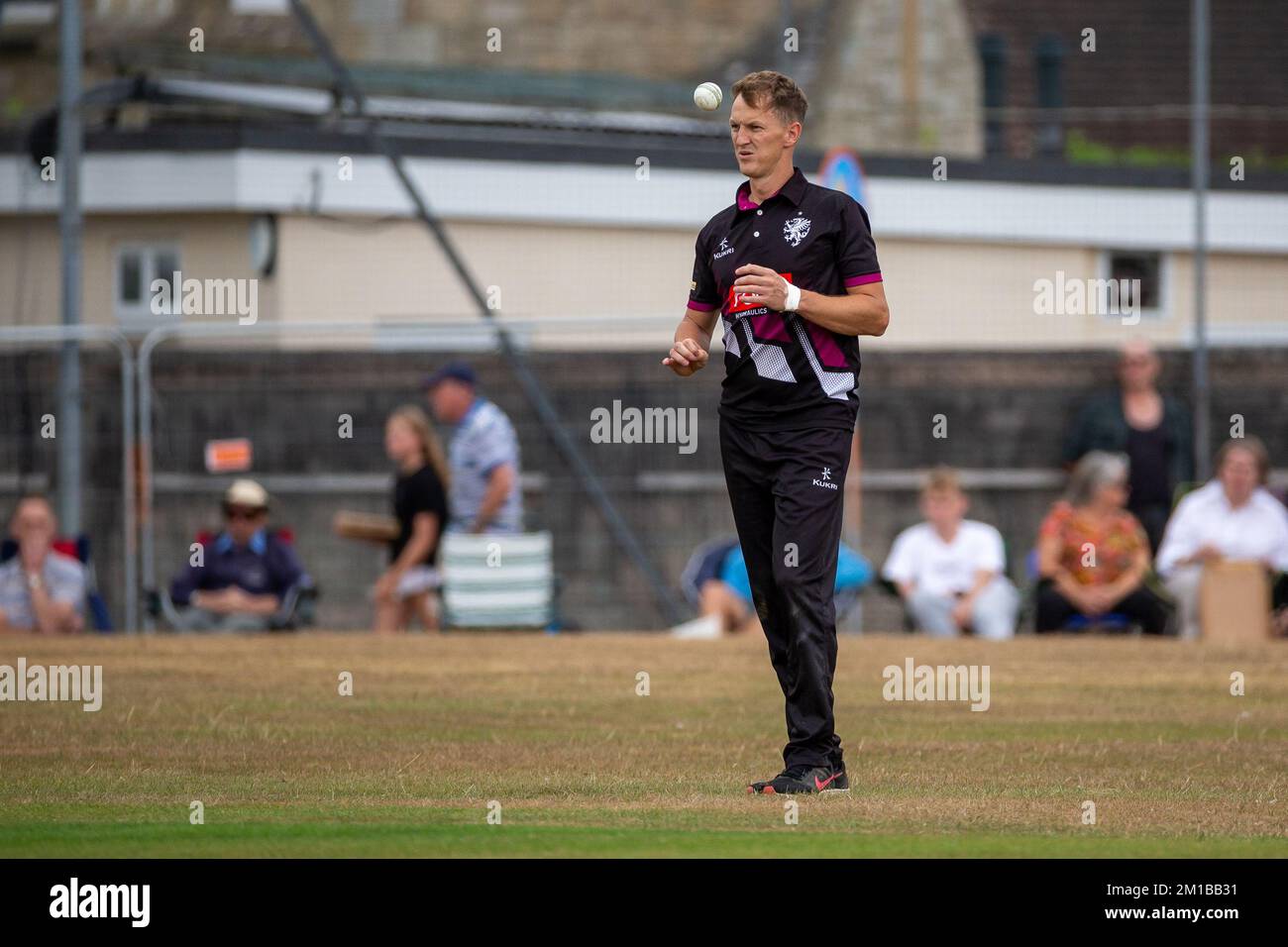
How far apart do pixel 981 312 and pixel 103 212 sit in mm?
8701

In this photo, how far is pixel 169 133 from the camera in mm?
22766

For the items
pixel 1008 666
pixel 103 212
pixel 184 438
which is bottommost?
pixel 1008 666

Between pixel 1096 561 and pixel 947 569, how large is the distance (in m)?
0.98

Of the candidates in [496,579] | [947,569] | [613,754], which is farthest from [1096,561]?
[613,754]

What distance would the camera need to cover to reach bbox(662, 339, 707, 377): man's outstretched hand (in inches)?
316

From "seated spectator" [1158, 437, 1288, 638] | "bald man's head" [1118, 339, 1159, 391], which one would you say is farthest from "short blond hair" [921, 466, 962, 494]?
"bald man's head" [1118, 339, 1159, 391]

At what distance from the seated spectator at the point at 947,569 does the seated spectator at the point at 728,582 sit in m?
0.23

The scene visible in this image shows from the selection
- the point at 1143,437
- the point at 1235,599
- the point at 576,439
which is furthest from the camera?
the point at 576,439

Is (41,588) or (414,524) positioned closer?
(41,588)

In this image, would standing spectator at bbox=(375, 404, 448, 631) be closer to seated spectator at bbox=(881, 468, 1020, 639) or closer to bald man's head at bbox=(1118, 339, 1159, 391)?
seated spectator at bbox=(881, 468, 1020, 639)

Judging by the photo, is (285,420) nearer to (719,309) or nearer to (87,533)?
(87,533)

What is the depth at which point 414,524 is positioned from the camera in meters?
16.1

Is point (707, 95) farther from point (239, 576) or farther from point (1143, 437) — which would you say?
point (1143, 437)
